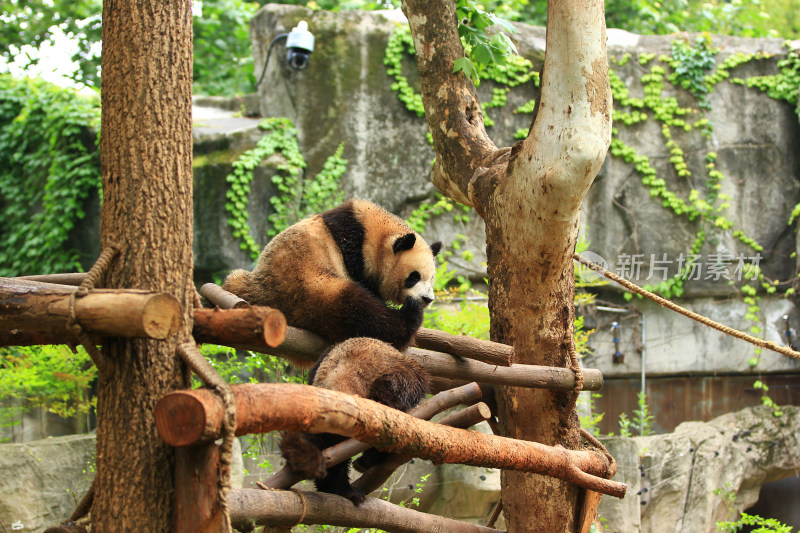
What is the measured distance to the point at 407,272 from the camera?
164 inches

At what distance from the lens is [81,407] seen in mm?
7008

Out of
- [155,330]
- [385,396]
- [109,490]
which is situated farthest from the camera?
[385,396]

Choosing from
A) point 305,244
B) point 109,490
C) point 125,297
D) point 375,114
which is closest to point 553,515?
point 305,244

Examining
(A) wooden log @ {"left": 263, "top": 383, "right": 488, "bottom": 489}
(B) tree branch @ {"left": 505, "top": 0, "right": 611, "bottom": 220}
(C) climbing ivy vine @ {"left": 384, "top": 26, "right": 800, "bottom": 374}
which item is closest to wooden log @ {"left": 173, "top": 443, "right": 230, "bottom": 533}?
(A) wooden log @ {"left": 263, "top": 383, "right": 488, "bottom": 489}

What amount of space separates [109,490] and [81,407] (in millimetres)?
5278

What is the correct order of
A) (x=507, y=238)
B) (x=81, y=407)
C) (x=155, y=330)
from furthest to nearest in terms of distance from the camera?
1. (x=81, y=407)
2. (x=507, y=238)
3. (x=155, y=330)

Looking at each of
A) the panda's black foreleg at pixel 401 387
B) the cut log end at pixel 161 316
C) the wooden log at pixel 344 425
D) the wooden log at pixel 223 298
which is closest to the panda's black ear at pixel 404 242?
the panda's black foreleg at pixel 401 387

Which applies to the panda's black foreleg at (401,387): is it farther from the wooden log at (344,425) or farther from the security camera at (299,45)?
the security camera at (299,45)

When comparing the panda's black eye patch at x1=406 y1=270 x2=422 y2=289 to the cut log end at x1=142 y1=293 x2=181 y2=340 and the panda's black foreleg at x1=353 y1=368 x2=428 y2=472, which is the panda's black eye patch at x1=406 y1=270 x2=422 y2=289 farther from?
the cut log end at x1=142 y1=293 x2=181 y2=340

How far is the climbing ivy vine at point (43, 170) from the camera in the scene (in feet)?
29.7

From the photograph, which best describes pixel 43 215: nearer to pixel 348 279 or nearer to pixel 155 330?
pixel 348 279

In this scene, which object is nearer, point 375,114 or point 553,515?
point 553,515

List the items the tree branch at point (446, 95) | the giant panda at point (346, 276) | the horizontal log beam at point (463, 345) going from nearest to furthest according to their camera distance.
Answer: the horizontal log beam at point (463, 345), the giant panda at point (346, 276), the tree branch at point (446, 95)

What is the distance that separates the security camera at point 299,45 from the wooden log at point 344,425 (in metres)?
6.38
